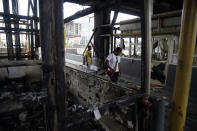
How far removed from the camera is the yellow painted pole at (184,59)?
1.76 m

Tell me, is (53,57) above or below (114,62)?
above

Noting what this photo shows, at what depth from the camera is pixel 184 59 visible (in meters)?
1.82

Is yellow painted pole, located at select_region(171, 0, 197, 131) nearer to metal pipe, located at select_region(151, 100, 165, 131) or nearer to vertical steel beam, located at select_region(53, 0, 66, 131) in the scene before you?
metal pipe, located at select_region(151, 100, 165, 131)

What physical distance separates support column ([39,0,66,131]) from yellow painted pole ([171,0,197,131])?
5.42 ft

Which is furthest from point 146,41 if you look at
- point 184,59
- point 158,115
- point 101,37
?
point 101,37

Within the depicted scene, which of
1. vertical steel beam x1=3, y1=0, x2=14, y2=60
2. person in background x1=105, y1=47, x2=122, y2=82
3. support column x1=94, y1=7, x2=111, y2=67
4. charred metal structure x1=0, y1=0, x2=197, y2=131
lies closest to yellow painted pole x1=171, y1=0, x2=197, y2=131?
charred metal structure x1=0, y1=0, x2=197, y2=131

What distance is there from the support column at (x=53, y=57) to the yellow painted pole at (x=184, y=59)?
5.42 ft

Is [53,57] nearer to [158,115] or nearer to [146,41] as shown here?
[146,41]

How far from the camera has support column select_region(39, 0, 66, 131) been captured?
98cm

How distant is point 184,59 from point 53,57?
67.6 inches

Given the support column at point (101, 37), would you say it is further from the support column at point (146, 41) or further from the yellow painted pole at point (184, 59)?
the support column at point (146, 41)

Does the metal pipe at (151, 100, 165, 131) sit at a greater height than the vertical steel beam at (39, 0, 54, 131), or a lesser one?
lesser

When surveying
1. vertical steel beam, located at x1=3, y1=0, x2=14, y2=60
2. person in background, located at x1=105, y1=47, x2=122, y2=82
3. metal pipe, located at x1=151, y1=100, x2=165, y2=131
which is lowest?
metal pipe, located at x1=151, y1=100, x2=165, y2=131

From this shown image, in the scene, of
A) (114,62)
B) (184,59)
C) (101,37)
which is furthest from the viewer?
(101,37)
